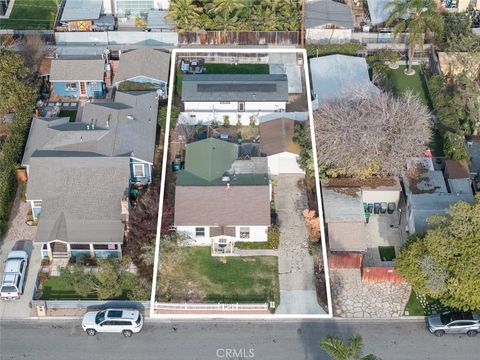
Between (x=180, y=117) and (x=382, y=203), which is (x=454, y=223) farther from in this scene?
(x=180, y=117)

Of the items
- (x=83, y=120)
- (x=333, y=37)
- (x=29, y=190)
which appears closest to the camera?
(x=29, y=190)

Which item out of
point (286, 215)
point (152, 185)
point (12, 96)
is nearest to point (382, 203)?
point (286, 215)

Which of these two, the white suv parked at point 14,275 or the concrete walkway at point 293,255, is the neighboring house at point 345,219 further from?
the white suv parked at point 14,275

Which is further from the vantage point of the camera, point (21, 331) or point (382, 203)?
point (382, 203)

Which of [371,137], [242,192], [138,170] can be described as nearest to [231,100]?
[138,170]

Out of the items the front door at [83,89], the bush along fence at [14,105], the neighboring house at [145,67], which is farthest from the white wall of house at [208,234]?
the front door at [83,89]

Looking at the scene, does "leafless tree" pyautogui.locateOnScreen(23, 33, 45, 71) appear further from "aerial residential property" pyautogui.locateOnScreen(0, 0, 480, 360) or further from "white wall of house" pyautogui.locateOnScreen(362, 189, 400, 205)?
"white wall of house" pyautogui.locateOnScreen(362, 189, 400, 205)
